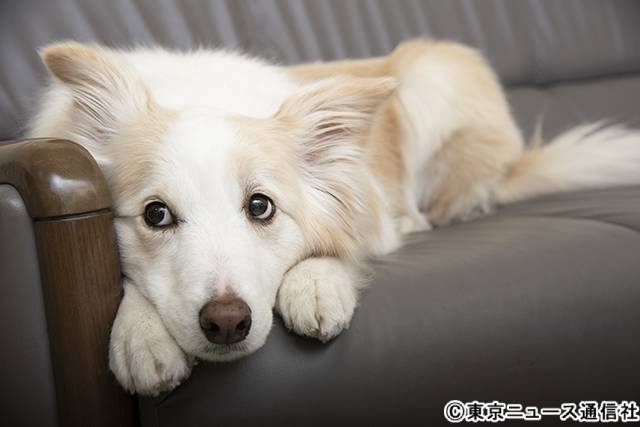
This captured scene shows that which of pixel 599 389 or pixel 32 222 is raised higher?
pixel 32 222

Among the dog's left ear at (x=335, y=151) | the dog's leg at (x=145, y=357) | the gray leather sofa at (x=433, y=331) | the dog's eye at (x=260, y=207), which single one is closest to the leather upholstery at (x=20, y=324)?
the gray leather sofa at (x=433, y=331)

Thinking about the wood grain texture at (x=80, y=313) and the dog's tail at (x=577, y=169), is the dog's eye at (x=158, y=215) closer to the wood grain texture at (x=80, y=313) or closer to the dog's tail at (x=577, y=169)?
the wood grain texture at (x=80, y=313)

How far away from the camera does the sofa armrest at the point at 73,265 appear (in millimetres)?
941

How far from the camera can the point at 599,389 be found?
1.19m

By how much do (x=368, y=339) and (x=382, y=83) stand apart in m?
0.48

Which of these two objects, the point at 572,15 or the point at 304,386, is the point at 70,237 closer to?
the point at 304,386

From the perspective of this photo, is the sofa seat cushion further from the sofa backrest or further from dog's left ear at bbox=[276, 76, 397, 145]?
the sofa backrest

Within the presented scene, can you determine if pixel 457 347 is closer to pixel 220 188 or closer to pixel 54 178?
pixel 220 188

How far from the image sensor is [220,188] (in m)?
1.08

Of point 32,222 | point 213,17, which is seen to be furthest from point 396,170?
point 32,222

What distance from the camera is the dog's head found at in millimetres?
969

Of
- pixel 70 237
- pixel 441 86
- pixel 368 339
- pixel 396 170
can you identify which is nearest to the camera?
pixel 70 237

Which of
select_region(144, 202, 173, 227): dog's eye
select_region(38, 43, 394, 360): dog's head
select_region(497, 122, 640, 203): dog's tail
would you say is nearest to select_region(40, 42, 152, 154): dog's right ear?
select_region(38, 43, 394, 360): dog's head

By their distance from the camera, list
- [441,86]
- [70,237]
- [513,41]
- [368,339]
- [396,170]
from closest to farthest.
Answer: [70,237] → [368,339] → [396,170] → [441,86] → [513,41]
